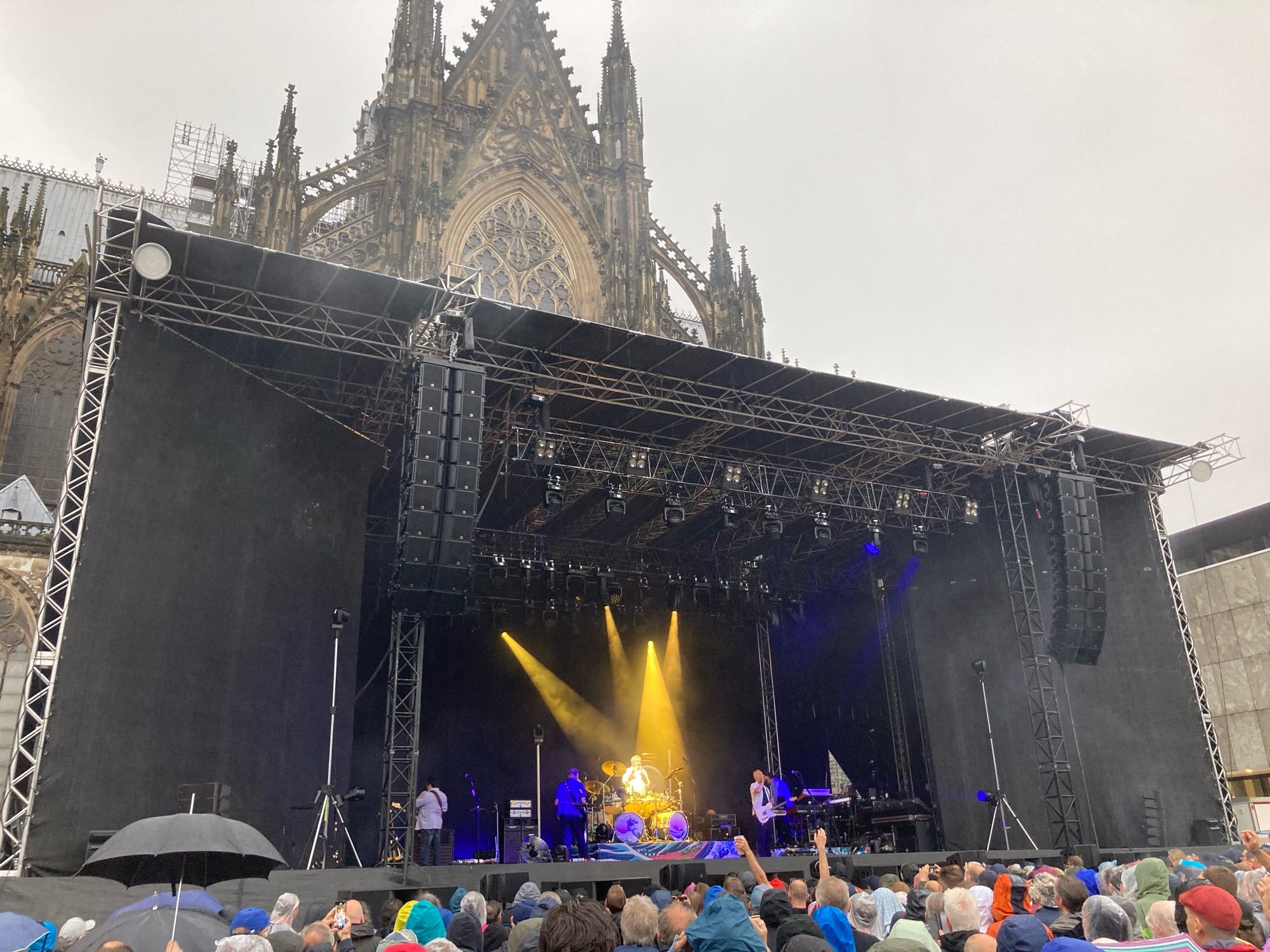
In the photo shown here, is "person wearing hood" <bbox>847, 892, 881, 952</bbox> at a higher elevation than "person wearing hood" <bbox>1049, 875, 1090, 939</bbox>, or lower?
lower

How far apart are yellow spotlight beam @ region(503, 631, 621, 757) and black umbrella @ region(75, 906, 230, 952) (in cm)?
1797

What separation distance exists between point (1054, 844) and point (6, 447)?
82.5 feet

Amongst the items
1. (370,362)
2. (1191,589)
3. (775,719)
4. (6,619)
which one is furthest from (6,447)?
(1191,589)

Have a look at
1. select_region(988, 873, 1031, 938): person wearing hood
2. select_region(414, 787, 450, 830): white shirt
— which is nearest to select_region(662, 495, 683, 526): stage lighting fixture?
select_region(414, 787, 450, 830): white shirt

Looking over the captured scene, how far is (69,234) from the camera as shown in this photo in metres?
31.5

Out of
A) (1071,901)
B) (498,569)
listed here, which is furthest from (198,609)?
(1071,901)

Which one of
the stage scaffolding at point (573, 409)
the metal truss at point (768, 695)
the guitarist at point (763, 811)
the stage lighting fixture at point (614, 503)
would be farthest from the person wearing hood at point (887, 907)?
the metal truss at point (768, 695)

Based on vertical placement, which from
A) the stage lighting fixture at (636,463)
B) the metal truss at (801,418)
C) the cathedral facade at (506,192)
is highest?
the cathedral facade at (506,192)

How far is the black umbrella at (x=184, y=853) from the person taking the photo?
18.5ft

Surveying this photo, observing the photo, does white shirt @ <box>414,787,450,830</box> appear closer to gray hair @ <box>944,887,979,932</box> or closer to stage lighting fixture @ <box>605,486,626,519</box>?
stage lighting fixture @ <box>605,486,626,519</box>

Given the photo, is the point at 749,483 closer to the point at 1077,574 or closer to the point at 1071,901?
the point at 1077,574

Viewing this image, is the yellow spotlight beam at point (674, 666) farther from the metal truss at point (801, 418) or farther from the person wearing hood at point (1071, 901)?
the person wearing hood at point (1071, 901)

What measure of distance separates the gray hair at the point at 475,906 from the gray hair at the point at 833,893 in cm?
193

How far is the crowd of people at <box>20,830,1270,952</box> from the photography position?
3.67m
